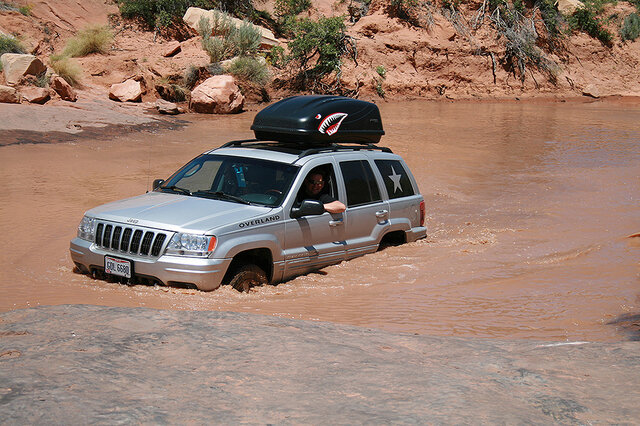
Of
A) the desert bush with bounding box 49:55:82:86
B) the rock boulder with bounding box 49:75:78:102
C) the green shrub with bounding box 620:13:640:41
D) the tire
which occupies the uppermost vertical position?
the green shrub with bounding box 620:13:640:41

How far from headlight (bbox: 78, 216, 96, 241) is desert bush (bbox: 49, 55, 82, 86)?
1534 cm

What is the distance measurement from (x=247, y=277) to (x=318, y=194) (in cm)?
150

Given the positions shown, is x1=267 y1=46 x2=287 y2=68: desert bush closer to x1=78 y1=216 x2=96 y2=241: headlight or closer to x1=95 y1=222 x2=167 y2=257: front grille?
x1=78 y1=216 x2=96 y2=241: headlight

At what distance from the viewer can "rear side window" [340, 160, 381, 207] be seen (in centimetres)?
809

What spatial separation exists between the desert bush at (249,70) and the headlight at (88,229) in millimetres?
19080

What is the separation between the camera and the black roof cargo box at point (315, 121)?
8.09 m

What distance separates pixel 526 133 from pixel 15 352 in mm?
20039

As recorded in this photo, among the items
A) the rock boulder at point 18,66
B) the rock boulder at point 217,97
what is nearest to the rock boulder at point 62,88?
the rock boulder at point 18,66

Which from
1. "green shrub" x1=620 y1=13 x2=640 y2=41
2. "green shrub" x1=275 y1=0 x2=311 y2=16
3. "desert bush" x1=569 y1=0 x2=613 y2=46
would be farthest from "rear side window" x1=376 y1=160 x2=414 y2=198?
"green shrub" x1=620 y1=13 x2=640 y2=41

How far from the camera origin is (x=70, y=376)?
3607mm

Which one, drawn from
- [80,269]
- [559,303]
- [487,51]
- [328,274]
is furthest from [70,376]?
[487,51]

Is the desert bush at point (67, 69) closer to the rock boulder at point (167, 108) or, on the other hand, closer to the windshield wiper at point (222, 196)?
the rock boulder at point (167, 108)

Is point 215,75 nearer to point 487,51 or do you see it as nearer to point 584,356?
point 487,51

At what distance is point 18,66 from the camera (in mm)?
18906
